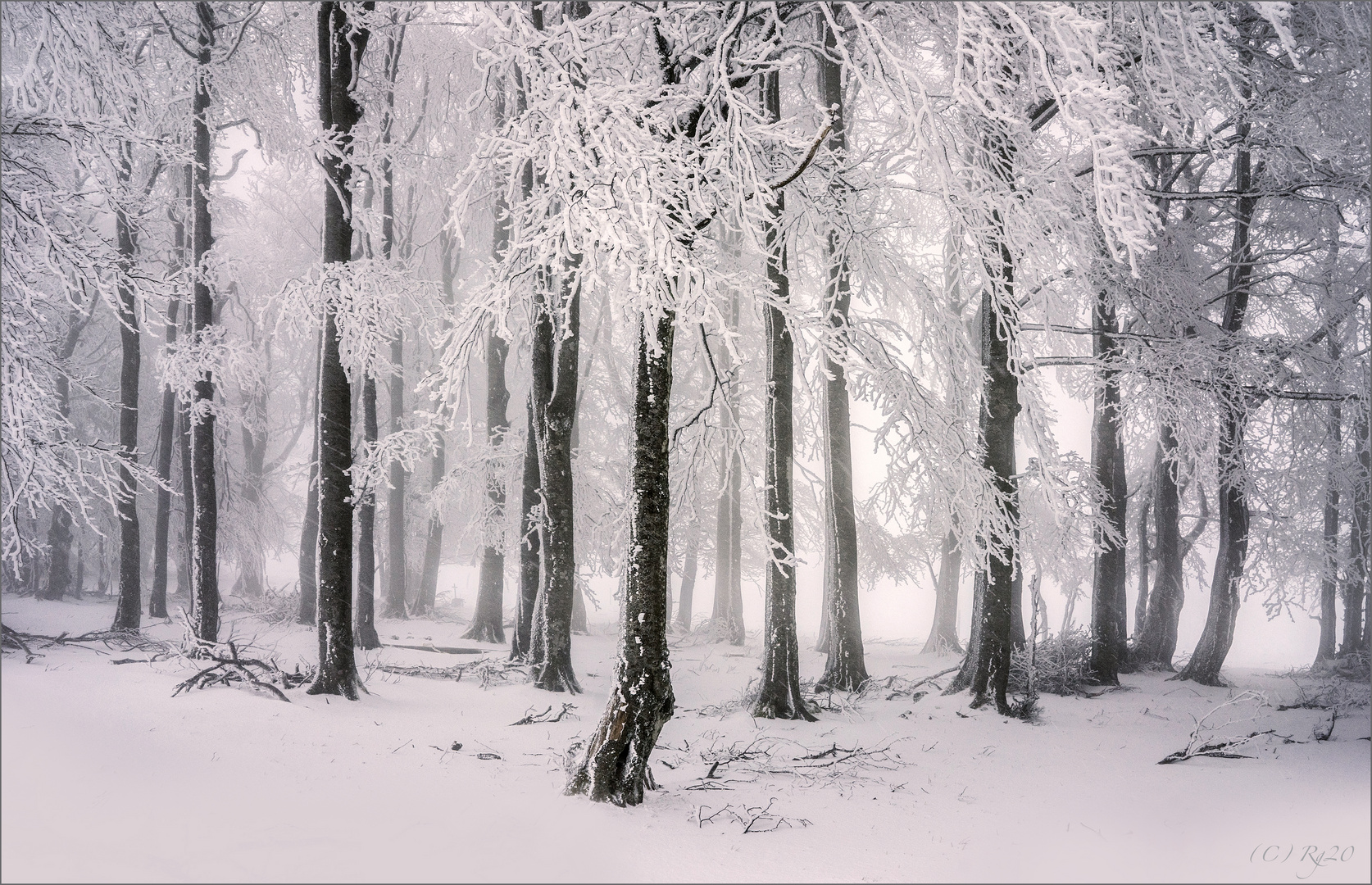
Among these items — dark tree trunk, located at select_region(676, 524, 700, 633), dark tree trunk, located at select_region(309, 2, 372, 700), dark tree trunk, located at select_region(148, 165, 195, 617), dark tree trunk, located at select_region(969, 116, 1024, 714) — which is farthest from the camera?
dark tree trunk, located at select_region(676, 524, 700, 633)

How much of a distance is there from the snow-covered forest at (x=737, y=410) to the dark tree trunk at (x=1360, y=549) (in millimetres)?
133

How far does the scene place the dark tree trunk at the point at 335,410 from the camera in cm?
759

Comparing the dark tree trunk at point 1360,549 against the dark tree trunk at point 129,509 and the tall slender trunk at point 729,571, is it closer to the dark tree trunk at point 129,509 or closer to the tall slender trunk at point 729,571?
the tall slender trunk at point 729,571

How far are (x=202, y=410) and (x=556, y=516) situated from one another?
4939 millimetres

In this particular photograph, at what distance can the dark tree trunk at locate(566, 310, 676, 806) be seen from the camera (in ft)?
16.0

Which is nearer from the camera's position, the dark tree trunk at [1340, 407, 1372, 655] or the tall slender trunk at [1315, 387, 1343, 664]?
the tall slender trunk at [1315, 387, 1343, 664]

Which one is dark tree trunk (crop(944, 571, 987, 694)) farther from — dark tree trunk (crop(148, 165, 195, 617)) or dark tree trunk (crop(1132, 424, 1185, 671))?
dark tree trunk (crop(148, 165, 195, 617))

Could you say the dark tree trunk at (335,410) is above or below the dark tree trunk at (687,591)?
above

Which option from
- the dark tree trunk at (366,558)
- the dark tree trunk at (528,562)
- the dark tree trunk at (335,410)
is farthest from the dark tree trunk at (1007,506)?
the dark tree trunk at (366,558)

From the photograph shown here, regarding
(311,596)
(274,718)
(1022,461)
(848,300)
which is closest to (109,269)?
(274,718)

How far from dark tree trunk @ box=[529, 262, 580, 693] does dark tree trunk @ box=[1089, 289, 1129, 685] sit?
760 centimetres

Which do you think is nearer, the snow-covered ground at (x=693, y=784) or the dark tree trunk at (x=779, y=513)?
the snow-covered ground at (x=693, y=784)

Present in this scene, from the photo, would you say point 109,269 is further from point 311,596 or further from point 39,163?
point 311,596

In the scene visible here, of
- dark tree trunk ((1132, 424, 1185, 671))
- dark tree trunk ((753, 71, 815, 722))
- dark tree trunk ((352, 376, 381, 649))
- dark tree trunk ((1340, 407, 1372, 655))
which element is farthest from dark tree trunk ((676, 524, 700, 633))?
dark tree trunk ((1340, 407, 1372, 655))
